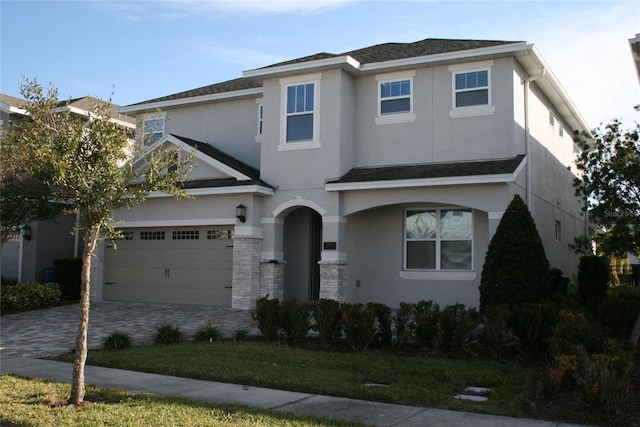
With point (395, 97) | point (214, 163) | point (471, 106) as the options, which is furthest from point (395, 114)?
point (214, 163)

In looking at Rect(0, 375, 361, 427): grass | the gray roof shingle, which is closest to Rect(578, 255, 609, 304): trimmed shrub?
the gray roof shingle

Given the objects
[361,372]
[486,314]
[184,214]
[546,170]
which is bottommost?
[361,372]

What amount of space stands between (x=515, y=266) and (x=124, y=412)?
A: 8.37 metres

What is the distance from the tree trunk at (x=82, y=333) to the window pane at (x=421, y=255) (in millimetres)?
11083

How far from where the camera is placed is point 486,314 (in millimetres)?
11016

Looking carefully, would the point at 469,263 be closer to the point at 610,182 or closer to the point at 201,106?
the point at 610,182

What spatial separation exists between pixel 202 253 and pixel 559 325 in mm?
12385

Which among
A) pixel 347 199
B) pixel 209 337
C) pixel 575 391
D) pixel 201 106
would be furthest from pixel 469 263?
pixel 201 106

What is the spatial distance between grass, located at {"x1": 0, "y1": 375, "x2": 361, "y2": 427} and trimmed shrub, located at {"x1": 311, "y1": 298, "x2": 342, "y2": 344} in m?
4.37

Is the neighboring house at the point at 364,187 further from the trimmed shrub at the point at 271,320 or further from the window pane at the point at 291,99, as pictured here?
the trimmed shrub at the point at 271,320

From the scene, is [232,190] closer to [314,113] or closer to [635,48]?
[314,113]

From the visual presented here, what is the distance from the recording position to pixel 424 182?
616 inches

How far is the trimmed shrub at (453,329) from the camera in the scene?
34.6ft

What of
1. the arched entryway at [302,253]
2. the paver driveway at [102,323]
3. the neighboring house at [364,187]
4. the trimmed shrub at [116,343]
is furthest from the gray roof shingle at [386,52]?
the trimmed shrub at [116,343]
